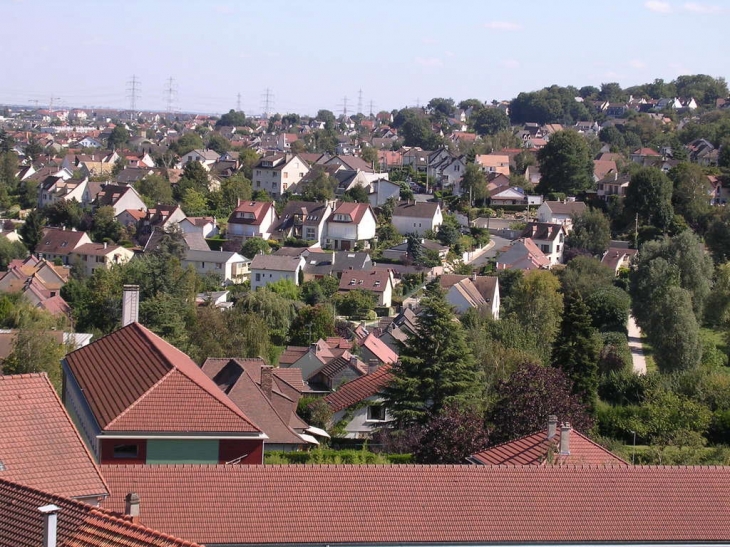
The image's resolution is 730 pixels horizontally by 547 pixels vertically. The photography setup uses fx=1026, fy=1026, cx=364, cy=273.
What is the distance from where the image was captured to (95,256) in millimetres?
50812

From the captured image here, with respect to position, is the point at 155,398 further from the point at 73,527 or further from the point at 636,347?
the point at 636,347

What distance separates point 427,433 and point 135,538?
10.2 meters

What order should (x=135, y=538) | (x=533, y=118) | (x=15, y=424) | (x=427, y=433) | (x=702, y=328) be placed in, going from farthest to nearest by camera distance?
(x=533, y=118) → (x=702, y=328) → (x=427, y=433) → (x=15, y=424) → (x=135, y=538)

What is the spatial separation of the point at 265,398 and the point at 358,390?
3.99 meters

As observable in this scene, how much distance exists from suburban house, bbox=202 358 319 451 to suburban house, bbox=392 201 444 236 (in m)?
30.3

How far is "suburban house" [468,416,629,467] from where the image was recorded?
45.9 feet

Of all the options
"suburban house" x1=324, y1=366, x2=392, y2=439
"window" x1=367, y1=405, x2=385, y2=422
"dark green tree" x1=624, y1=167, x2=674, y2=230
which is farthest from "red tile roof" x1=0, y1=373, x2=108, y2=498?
Answer: "dark green tree" x1=624, y1=167, x2=674, y2=230

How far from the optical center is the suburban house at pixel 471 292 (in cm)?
4041

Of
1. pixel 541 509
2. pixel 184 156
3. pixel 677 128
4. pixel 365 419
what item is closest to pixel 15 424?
pixel 541 509

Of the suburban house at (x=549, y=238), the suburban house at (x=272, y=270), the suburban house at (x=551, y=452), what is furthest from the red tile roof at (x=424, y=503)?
the suburban house at (x=549, y=238)

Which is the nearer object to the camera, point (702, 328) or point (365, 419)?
point (365, 419)

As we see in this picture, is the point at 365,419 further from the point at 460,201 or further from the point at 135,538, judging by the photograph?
the point at 460,201

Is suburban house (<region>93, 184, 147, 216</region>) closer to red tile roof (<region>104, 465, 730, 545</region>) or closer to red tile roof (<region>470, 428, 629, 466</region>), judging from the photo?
red tile roof (<region>470, 428, 629, 466</region>)

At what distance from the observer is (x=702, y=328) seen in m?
39.6
